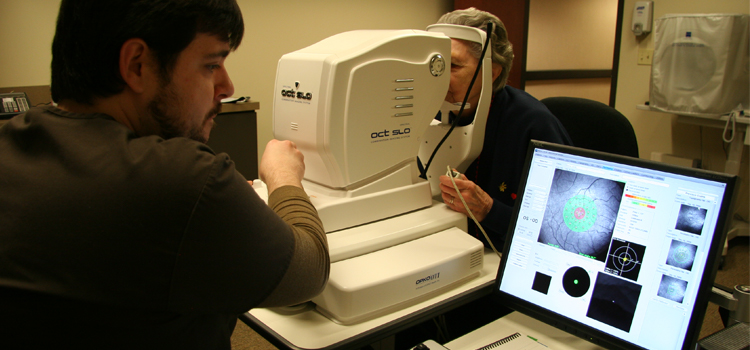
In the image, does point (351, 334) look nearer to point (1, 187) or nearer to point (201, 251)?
point (201, 251)

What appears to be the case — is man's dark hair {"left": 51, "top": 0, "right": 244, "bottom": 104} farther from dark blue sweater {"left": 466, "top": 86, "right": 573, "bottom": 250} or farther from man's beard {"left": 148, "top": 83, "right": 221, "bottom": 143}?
dark blue sweater {"left": 466, "top": 86, "right": 573, "bottom": 250}

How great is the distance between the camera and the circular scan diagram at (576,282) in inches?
34.6

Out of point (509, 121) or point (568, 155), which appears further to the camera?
point (509, 121)

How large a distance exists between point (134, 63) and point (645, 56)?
3628 millimetres

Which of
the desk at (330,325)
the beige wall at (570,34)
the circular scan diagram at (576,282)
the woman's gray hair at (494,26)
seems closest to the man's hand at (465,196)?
the desk at (330,325)

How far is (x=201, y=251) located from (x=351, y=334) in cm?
37

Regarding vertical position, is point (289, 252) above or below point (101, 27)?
below

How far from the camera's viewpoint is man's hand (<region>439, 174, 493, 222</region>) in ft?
3.82

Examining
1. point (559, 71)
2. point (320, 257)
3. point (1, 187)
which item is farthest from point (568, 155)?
point (559, 71)

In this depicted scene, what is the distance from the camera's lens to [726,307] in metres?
0.82

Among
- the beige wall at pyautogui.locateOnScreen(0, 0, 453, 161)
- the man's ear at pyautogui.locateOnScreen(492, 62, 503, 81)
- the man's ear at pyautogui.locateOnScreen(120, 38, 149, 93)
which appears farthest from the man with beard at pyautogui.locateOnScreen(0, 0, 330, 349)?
the beige wall at pyautogui.locateOnScreen(0, 0, 453, 161)

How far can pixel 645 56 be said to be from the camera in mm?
3469

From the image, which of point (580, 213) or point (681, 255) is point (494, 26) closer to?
point (580, 213)

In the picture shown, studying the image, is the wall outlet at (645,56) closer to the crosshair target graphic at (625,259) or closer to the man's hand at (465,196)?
the man's hand at (465,196)
